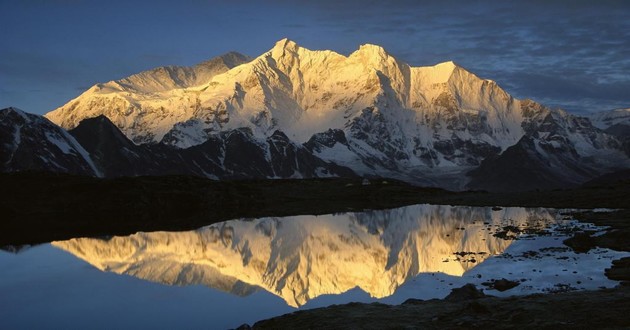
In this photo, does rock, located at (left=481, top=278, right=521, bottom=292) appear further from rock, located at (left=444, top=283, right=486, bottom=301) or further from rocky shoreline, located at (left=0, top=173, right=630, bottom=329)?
rocky shoreline, located at (left=0, top=173, right=630, bottom=329)

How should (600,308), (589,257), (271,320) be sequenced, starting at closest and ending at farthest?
(600,308), (271,320), (589,257)

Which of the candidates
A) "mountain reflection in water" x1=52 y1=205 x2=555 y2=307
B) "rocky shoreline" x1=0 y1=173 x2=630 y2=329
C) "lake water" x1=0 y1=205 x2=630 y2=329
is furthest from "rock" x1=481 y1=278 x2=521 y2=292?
"mountain reflection in water" x1=52 y1=205 x2=555 y2=307

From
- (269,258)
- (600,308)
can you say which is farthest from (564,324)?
(269,258)

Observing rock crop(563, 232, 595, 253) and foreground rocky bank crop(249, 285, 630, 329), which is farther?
rock crop(563, 232, 595, 253)

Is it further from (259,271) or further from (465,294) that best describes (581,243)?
(465,294)

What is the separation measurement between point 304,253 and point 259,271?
13.0 metres

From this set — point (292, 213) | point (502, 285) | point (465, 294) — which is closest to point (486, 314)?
point (465, 294)

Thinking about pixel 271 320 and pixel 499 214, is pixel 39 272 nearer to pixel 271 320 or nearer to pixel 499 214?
pixel 271 320

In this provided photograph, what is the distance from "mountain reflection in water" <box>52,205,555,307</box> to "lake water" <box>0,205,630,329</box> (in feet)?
0.47

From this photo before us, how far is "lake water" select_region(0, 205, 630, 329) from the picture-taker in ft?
143

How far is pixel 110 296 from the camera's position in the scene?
49.5 m

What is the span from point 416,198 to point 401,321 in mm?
166190

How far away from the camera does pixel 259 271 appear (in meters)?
62.6

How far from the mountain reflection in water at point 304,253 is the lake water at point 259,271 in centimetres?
14
